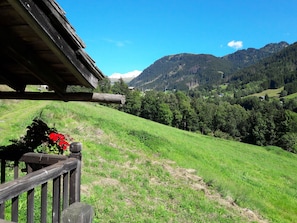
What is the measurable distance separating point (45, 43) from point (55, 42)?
9.4 inches

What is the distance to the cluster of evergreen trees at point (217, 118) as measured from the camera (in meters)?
62.3

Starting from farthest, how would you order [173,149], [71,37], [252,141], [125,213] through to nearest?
1. [252,141]
2. [173,149]
3. [125,213]
4. [71,37]

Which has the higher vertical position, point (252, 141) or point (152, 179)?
point (152, 179)

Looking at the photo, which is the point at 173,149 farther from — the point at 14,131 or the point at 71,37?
the point at 71,37

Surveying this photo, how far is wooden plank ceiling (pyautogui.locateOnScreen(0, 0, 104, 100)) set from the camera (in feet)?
8.45

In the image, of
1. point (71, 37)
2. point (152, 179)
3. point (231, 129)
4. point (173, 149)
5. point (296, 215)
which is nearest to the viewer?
point (71, 37)

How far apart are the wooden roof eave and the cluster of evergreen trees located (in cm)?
6279

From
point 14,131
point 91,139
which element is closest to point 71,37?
point 14,131

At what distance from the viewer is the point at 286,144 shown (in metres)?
58.1

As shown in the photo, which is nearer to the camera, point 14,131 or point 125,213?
point 125,213

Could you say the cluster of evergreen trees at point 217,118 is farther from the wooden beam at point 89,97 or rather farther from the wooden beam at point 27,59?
the wooden beam at point 27,59

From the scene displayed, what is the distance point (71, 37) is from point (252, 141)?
67.5 metres

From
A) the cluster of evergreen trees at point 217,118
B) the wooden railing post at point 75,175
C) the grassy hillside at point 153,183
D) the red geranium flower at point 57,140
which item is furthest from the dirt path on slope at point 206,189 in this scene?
the cluster of evergreen trees at point 217,118

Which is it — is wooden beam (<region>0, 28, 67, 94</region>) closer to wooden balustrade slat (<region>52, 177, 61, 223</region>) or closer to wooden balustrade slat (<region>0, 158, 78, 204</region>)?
wooden balustrade slat (<region>0, 158, 78, 204</region>)
